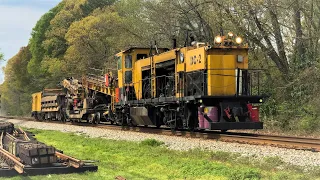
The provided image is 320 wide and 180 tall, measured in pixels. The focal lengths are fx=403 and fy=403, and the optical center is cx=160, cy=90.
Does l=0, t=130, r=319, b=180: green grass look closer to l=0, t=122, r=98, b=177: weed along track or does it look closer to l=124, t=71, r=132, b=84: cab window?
l=0, t=122, r=98, b=177: weed along track

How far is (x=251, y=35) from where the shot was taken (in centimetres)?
2139

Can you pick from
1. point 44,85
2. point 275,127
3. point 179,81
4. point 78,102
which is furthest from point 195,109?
point 44,85

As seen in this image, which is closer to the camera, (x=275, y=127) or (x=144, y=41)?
(x=275, y=127)

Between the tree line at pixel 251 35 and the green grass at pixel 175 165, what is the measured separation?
790 cm

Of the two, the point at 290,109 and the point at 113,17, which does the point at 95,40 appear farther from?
the point at 290,109

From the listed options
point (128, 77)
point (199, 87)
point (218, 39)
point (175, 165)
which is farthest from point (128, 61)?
point (175, 165)

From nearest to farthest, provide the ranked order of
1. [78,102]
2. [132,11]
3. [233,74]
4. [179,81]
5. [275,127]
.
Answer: [233,74], [179,81], [275,127], [78,102], [132,11]

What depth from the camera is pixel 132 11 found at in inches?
1359

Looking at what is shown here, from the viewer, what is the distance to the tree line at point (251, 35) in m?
19.3

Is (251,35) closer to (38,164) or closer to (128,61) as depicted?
(128,61)

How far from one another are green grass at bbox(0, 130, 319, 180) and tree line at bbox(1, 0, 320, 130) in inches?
311

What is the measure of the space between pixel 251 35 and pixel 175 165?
547 inches

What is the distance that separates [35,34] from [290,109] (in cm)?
4757

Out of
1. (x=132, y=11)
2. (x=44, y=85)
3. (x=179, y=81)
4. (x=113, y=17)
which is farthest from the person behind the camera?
(x=44, y=85)
